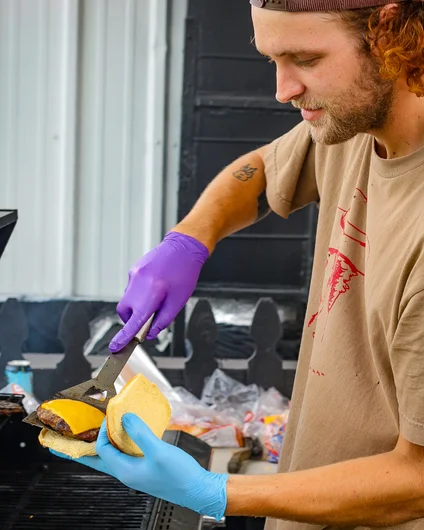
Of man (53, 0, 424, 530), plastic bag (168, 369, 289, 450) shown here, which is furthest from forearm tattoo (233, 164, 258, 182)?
plastic bag (168, 369, 289, 450)

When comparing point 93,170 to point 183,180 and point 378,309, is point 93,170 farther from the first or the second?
point 378,309

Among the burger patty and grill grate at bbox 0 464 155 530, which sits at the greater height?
the burger patty

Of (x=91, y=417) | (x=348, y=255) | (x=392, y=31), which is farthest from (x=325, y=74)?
(x=91, y=417)

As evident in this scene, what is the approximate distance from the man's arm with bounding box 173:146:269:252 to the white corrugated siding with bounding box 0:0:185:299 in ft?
6.67

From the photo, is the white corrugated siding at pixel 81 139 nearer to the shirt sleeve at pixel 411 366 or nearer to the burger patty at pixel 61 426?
the burger patty at pixel 61 426

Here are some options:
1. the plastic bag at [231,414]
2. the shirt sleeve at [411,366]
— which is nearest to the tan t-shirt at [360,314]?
the shirt sleeve at [411,366]

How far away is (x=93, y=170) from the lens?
439cm

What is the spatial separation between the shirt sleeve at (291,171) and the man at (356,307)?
0.67 ft

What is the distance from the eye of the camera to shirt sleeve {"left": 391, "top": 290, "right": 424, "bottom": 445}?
1501 millimetres

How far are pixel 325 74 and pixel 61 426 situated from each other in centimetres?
89

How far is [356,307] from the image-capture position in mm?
1824

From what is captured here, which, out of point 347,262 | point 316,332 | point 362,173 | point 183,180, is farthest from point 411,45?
point 183,180

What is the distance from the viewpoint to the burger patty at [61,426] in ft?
5.74

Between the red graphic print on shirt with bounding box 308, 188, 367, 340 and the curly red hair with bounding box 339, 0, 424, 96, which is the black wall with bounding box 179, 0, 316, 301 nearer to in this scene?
the red graphic print on shirt with bounding box 308, 188, 367, 340
